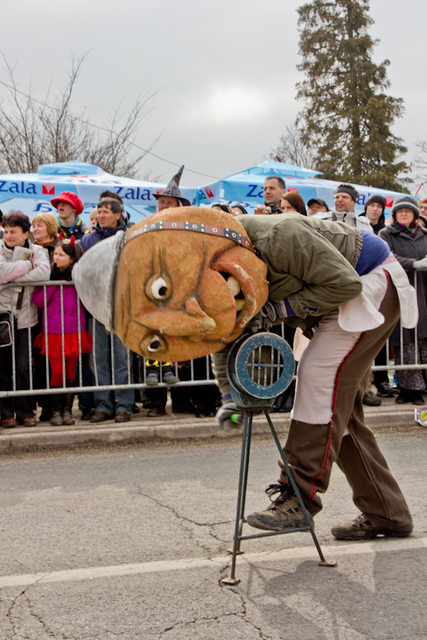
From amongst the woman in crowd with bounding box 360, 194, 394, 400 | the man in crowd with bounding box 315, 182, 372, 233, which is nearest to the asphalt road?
the woman in crowd with bounding box 360, 194, 394, 400

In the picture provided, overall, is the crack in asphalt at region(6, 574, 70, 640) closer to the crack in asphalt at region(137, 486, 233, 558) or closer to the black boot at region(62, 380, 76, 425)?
the crack in asphalt at region(137, 486, 233, 558)

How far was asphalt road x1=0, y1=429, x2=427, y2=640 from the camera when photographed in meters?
2.50

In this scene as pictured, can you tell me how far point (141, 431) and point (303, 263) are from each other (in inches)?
147

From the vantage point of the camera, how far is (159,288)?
254 cm

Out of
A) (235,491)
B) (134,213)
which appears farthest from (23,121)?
(235,491)

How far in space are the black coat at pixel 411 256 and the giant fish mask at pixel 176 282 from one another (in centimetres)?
481

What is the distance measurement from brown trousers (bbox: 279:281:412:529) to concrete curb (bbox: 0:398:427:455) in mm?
2825

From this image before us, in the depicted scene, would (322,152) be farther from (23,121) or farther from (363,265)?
(363,265)

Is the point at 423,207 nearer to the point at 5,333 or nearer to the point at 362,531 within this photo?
the point at 5,333

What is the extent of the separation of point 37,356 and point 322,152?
25610 millimetres

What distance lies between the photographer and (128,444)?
5.93 m

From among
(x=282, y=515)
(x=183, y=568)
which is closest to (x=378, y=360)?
(x=282, y=515)

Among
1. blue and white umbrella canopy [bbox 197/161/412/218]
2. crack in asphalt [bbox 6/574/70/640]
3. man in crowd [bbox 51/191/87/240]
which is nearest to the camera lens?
crack in asphalt [bbox 6/574/70/640]

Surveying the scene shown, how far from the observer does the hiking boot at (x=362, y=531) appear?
3.37 meters
